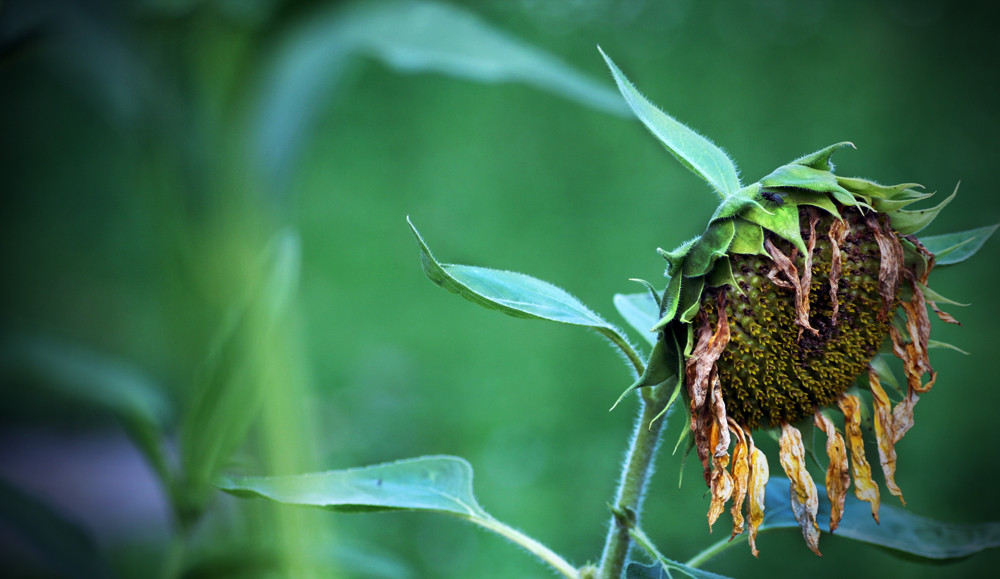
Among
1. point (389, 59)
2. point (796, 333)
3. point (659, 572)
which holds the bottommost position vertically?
point (659, 572)

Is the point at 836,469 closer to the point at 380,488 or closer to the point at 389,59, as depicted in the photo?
the point at 380,488

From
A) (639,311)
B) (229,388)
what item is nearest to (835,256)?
(639,311)

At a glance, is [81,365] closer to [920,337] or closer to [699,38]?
[920,337]

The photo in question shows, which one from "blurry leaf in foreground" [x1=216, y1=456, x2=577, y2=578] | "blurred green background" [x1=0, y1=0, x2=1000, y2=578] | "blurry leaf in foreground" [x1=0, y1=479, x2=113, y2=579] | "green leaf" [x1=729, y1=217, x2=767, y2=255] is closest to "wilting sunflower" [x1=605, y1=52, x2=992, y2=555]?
"green leaf" [x1=729, y1=217, x2=767, y2=255]

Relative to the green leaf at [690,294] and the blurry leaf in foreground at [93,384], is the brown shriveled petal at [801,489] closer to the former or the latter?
the green leaf at [690,294]

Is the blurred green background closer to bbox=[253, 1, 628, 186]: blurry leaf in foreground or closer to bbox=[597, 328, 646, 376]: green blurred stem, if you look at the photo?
bbox=[253, 1, 628, 186]: blurry leaf in foreground
